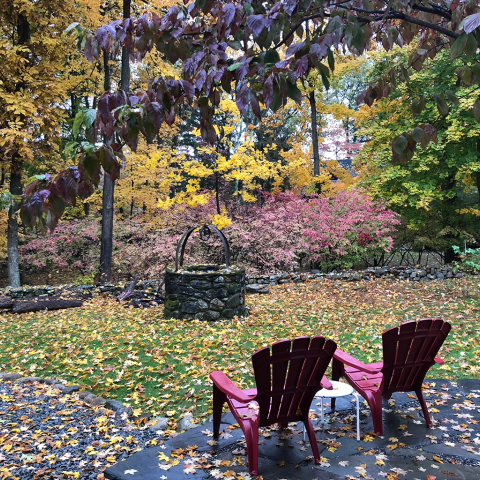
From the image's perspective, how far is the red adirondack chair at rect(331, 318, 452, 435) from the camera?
286cm

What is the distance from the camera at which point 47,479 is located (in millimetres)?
2506

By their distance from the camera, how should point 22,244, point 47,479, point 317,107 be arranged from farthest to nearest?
1. point 317,107
2. point 22,244
3. point 47,479

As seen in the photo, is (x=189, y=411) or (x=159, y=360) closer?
(x=189, y=411)

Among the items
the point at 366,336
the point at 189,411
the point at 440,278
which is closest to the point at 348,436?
the point at 189,411

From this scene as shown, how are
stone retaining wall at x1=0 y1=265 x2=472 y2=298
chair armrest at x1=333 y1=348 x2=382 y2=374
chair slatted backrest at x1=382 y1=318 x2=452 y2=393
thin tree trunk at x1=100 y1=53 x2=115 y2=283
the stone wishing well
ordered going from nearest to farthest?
chair slatted backrest at x1=382 y1=318 x2=452 y2=393 → chair armrest at x1=333 y1=348 x2=382 y2=374 → the stone wishing well → stone retaining wall at x1=0 y1=265 x2=472 y2=298 → thin tree trunk at x1=100 y1=53 x2=115 y2=283

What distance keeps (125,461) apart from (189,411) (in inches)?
46.1

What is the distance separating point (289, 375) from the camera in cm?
252

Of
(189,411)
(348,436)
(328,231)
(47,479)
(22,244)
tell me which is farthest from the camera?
(22,244)

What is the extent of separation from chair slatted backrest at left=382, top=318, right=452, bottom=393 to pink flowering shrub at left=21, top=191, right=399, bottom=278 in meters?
7.51

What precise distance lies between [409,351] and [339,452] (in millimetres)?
906

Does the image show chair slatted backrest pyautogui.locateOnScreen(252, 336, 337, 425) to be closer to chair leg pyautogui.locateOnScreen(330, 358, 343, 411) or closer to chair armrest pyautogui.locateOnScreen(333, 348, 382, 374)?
chair armrest pyautogui.locateOnScreen(333, 348, 382, 374)

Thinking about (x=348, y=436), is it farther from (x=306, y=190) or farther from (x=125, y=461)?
(x=306, y=190)

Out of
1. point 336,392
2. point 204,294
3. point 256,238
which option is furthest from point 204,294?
point 336,392

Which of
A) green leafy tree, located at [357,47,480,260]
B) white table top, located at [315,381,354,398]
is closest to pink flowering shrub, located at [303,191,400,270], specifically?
green leafy tree, located at [357,47,480,260]
